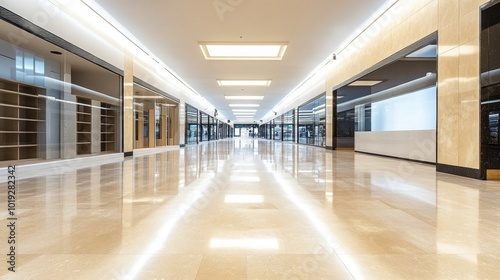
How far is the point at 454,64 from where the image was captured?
746cm

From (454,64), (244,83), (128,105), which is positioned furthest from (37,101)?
(454,64)

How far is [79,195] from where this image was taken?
4.90 meters

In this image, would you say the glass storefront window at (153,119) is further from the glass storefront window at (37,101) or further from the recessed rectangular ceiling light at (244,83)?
the glass storefront window at (37,101)

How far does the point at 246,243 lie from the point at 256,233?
285mm

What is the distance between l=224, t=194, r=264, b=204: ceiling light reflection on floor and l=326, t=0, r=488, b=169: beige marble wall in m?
5.71

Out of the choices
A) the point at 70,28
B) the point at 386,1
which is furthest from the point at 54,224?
the point at 386,1

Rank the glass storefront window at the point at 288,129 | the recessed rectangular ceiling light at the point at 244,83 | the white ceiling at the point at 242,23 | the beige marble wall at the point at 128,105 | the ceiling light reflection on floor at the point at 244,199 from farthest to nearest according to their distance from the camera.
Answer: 1. the glass storefront window at the point at 288,129
2. the recessed rectangular ceiling light at the point at 244,83
3. the beige marble wall at the point at 128,105
4. the white ceiling at the point at 242,23
5. the ceiling light reflection on floor at the point at 244,199

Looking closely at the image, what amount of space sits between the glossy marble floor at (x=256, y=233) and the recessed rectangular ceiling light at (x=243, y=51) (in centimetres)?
895

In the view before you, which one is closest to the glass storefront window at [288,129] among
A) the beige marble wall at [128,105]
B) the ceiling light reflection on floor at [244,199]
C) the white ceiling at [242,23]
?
the white ceiling at [242,23]

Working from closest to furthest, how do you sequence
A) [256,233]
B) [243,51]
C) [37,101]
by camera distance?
[256,233] < [37,101] < [243,51]

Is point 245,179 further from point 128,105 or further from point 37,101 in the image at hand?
point 128,105

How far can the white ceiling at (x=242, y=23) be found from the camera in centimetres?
907

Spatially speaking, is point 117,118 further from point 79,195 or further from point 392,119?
point 392,119

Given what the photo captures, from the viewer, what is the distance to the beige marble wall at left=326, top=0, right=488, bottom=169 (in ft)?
22.4
